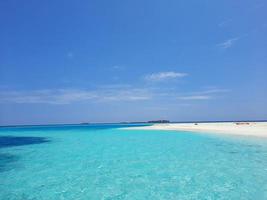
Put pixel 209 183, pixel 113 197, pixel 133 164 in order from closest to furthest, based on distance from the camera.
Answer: pixel 113 197 < pixel 209 183 < pixel 133 164

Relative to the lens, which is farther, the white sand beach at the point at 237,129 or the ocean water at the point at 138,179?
the white sand beach at the point at 237,129

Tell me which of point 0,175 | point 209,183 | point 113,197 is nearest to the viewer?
point 113,197

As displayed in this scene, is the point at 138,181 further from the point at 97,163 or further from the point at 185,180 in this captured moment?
the point at 97,163

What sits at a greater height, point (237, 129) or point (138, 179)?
point (237, 129)

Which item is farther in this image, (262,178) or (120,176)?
(120,176)

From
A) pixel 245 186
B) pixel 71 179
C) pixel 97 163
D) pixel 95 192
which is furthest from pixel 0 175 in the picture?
pixel 245 186

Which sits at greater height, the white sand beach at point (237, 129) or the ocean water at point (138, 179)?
the white sand beach at point (237, 129)

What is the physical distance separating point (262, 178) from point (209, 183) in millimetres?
2047

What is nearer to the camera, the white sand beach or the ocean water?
the ocean water

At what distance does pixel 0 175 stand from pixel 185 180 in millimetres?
7693

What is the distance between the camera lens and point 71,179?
814 centimetres

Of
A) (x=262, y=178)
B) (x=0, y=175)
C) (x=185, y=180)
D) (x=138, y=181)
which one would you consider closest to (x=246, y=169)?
(x=262, y=178)

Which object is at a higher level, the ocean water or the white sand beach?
the white sand beach

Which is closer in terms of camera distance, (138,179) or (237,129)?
(138,179)
